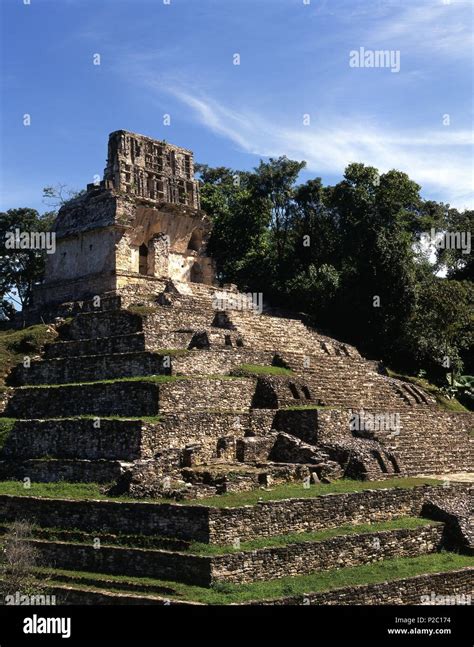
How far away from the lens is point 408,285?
1431 inches

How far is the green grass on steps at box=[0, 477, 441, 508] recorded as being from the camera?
19.0m

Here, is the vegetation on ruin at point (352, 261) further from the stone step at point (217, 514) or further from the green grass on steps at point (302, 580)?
the green grass on steps at point (302, 580)

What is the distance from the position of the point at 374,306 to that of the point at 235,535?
1995cm

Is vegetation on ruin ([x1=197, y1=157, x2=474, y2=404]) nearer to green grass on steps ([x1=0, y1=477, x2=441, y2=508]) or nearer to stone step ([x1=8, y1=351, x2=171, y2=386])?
stone step ([x1=8, y1=351, x2=171, y2=386])

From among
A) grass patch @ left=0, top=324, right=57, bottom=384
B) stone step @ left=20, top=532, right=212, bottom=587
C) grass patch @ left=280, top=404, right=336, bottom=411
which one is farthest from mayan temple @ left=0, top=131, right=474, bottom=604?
grass patch @ left=0, top=324, right=57, bottom=384

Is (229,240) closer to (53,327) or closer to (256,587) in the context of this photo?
(53,327)

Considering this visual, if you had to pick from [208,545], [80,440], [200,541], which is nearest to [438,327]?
[80,440]

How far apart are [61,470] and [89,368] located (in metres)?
4.08

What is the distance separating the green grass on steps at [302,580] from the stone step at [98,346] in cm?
827

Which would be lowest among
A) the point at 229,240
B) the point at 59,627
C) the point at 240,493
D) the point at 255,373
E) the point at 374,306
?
the point at 59,627

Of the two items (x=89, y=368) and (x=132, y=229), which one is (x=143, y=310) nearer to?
(x=89, y=368)

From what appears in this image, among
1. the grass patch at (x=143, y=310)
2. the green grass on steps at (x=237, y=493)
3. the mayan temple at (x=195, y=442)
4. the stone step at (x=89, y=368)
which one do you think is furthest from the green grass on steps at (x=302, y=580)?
the grass patch at (x=143, y=310)

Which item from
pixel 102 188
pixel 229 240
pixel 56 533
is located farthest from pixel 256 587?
pixel 229 240

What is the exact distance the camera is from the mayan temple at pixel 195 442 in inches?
712
